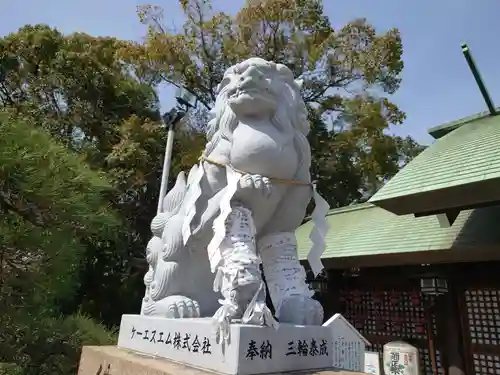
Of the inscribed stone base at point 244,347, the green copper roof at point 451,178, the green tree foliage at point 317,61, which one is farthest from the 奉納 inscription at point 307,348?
the green tree foliage at point 317,61

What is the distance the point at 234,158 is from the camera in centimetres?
210

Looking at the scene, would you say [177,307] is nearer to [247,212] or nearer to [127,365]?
[127,365]

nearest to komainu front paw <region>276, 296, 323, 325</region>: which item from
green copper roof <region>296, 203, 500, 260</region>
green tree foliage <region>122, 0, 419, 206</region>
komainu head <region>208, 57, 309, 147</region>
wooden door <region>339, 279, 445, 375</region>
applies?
komainu head <region>208, 57, 309, 147</region>

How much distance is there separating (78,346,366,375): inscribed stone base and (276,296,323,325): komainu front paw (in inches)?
8.9

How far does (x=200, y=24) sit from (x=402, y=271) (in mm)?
8002

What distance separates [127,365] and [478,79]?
5801mm

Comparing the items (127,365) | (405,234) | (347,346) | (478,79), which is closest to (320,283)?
(405,234)

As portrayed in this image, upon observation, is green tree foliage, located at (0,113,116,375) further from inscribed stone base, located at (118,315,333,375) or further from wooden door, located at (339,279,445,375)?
wooden door, located at (339,279,445,375)

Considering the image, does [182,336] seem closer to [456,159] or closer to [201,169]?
[201,169]

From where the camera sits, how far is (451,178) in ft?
13.2

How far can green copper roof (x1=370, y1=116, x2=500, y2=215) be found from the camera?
3795mm

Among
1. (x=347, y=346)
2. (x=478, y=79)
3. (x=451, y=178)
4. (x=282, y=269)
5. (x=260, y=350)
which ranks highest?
(x=478, y=79)

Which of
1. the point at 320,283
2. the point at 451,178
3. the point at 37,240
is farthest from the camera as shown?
the point at 320,283

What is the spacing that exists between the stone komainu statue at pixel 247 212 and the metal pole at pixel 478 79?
13.8 feet
